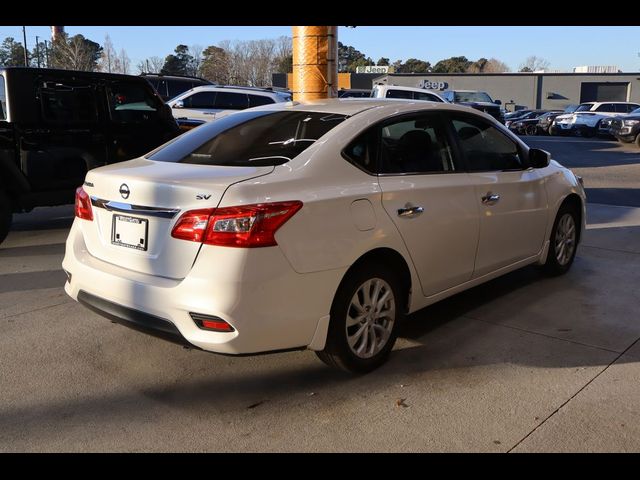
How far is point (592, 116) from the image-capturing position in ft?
94.9

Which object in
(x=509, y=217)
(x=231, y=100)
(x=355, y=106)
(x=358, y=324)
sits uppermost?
(x=231, y=100)

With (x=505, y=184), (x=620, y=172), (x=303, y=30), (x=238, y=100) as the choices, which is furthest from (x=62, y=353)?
(x=620, y=172)

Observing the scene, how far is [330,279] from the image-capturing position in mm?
3344

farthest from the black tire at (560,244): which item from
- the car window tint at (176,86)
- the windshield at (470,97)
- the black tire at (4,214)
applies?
the windshield at (470,97)

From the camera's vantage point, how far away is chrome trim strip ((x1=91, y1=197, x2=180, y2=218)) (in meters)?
3.23

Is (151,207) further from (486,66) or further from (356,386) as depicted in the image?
(486,66)

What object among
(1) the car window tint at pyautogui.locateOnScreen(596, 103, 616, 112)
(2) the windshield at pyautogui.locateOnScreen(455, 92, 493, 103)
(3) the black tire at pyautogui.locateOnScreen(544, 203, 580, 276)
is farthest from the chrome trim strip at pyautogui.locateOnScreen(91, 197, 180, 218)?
(1) the car window tint at pyautogui.locateOnScreen(596, 103, 616, 112)

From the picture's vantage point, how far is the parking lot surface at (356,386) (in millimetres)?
3047

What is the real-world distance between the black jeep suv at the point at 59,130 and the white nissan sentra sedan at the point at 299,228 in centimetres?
353

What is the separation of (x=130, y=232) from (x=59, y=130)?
456cm

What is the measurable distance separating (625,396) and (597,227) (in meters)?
5.18

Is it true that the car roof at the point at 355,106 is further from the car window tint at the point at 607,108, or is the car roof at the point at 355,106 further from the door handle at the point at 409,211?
the car window tint at the point at 607,108

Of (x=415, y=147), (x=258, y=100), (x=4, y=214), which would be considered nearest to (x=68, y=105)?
(x=4, y=214)

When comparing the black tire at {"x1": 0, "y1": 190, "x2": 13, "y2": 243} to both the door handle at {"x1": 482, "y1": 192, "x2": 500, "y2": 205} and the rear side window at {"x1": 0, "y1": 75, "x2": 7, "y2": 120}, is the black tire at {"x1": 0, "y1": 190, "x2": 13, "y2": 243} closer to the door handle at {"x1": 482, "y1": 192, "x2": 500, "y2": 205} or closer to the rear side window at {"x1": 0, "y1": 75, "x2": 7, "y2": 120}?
the rear side window at {"x1": 0, "y1": 75, "x2": 7, "y2": 120}
